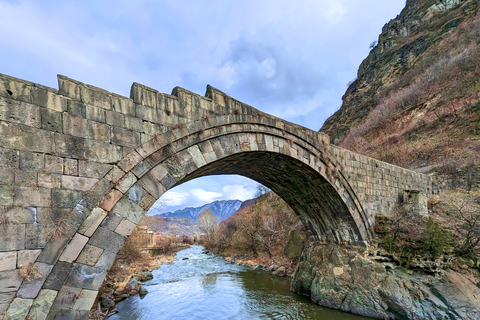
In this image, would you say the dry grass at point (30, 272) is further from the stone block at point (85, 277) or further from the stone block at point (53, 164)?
the stone block at point (53, 164)

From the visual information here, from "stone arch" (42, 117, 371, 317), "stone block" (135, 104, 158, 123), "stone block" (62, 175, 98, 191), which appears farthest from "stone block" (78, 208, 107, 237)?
"stone block" (135, 104, 158, 123)

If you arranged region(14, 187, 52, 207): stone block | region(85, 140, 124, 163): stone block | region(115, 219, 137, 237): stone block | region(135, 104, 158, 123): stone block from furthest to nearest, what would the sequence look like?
region(135, 104, 158, 123): stone block < region(115, 219, 137, 237): stone block < region(85, 140, 124, 163): stone block < region(14, 187, 52, 207): stone block

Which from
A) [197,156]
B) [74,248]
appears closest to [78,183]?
[74,248]

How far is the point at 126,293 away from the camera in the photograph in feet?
32.8

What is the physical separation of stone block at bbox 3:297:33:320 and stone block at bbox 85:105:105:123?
2.27m

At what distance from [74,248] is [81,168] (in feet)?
3.33

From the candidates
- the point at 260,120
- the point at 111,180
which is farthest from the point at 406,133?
the point at 111,180

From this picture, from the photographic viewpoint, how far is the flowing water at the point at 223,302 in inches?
311

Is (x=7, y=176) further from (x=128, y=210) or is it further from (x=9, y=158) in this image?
(x=128, y=210)

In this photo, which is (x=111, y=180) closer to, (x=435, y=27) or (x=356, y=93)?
(x=356, y=93)

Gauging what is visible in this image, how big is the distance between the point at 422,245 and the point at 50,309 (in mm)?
9380

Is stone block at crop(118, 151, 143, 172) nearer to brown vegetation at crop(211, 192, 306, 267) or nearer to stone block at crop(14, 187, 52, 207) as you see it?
stone block at crop(14, 187, 52, 207)

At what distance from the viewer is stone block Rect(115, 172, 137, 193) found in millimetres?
3517

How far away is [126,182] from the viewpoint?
3.58 meters
